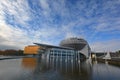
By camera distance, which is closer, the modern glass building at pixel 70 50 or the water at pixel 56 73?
the water at pixel 56 73

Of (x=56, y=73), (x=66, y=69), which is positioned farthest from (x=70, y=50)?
→ (x=56, y=73)

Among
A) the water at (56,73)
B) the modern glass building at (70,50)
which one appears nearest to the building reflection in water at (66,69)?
the water at (56,73)

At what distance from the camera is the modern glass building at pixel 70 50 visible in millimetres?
66519

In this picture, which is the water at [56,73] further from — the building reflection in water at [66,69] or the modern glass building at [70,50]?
the modern glass building at [70,50]

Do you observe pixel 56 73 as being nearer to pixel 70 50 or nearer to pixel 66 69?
pixel 66 69

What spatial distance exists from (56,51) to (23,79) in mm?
54837

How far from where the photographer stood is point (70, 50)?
77188 mm

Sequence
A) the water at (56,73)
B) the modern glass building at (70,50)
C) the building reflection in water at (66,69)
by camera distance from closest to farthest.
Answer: the water at (56,73) → the building reflection in water at (66,69) → the modern glass building at (70,50)

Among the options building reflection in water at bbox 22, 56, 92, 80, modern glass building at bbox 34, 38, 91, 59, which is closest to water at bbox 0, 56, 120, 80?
building reflection in water at bbox 22, 56, 92, 80

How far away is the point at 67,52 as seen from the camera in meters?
74.8

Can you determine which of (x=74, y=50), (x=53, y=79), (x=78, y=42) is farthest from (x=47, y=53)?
(x=53, y=79)

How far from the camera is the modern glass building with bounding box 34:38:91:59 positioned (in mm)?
66519

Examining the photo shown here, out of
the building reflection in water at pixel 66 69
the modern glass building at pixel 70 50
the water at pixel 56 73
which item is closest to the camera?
the water at pixel 56 73

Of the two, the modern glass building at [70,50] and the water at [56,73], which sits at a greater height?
the modern glass building at [70,50]
